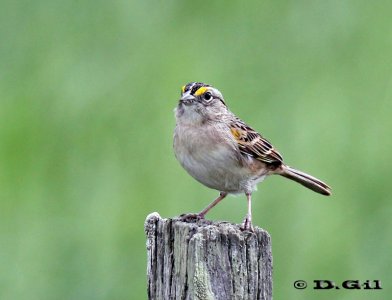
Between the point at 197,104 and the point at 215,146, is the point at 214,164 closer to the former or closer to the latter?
the point at 215,146

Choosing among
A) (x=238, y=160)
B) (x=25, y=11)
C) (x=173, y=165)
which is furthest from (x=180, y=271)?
(x=25, y=11)

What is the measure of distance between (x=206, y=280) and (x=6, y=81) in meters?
4.23

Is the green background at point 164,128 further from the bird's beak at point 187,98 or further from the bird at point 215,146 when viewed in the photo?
the bird's beak at point 187,98

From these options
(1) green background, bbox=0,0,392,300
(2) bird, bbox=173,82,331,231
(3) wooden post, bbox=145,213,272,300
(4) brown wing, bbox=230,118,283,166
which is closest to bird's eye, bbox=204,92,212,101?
(2) bird, bbox=173,82,331,231

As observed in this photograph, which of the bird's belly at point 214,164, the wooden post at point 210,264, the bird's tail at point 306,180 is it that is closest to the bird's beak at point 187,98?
the bird's belly at point 214,164

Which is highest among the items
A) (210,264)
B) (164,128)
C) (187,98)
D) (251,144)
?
(164,128)

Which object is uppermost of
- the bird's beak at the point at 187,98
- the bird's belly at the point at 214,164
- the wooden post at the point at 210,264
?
the bird's beak at the point at 187,98

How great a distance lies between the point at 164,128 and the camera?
8352 millimetres

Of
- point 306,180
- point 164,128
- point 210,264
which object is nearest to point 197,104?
point 306,180

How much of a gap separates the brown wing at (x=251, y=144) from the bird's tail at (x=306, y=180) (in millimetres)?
323

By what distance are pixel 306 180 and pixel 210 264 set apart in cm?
288

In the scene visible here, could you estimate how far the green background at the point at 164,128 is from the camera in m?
7.61

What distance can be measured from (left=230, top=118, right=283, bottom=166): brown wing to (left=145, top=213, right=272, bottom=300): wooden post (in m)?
2.01

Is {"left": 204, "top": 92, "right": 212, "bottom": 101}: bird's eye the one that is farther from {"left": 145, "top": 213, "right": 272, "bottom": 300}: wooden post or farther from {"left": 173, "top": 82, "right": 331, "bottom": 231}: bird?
{"left": 145, "top": 213, "right": 272, "bottom": 300}: wooden post
